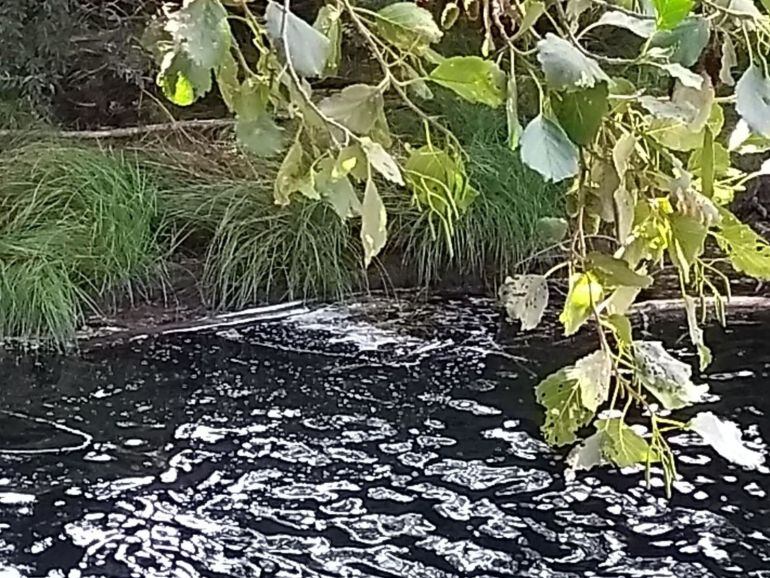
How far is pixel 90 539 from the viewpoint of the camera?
172 cm

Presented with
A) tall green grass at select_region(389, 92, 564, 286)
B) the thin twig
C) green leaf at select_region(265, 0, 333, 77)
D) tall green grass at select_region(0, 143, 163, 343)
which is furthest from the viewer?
the thin twig

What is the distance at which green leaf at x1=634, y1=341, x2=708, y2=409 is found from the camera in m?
0.48

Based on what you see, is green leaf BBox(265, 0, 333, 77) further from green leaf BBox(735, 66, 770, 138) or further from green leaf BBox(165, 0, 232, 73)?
green leaf BBox(735, 66, 770, 138)

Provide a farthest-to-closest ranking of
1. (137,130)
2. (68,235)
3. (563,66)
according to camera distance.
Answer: (137,130) < (68,235) < (563,66)

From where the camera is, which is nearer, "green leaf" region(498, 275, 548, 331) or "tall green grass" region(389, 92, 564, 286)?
"green leaf" region(498, 275, 548, 331)

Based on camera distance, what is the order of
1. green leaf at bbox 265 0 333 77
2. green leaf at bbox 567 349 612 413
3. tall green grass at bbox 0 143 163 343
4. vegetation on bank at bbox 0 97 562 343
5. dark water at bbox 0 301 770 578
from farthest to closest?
vegetation on bank at bbox 0 97 562 343, tall green grass at bbox 0 143 163 343, dark water at bbox 0 301 770 578, green leaf at bbox 567 349 612 413, green leaf at bbox 265 0 333 77

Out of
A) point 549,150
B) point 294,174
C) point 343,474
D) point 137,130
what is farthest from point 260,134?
point 137,130

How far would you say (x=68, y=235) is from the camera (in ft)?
9.50

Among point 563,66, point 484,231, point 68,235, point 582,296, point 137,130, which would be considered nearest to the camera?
point 563,66

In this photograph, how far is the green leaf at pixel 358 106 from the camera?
0.43 metres

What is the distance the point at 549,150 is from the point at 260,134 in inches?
5.1

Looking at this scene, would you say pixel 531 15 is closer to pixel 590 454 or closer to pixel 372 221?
pixel 372 221

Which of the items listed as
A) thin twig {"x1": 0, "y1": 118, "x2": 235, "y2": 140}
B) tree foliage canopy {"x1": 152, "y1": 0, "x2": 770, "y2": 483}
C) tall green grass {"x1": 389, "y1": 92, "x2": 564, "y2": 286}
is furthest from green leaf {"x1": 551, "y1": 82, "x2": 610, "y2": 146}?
thin twig {"x1": 0, "y1": 118, "x2": 235, "y2": 140}

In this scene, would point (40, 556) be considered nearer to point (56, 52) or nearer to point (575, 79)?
point (575, 79)
